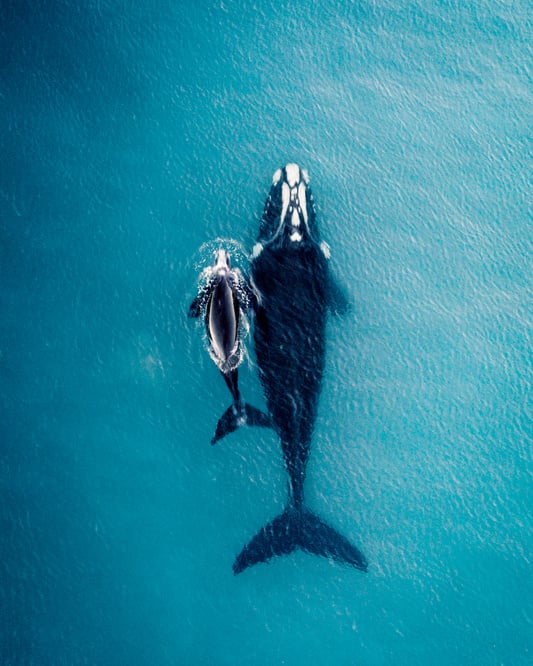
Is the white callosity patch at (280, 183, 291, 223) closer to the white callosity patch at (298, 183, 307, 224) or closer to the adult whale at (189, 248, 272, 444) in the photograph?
the white callosity patch at (298, 183, 307, 224)

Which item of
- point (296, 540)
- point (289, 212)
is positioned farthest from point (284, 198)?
point (296, 540)

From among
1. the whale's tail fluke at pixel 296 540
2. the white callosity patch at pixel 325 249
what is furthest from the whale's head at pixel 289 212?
the whale's tail fluke at pixel 296 540

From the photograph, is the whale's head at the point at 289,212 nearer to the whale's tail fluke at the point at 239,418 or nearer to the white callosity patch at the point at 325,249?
the white callosity patch at the point at 325,249

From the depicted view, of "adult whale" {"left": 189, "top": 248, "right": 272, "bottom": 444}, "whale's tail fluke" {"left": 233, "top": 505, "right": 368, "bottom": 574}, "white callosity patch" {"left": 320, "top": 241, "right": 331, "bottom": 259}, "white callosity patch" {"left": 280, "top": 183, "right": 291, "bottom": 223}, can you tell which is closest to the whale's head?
"white callosity patch" {"left": 280, "top": 183, "right": 291, "bottom": 223}

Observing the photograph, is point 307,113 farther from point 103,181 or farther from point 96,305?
point 96,305

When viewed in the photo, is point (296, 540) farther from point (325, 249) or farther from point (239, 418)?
point (325, 249)

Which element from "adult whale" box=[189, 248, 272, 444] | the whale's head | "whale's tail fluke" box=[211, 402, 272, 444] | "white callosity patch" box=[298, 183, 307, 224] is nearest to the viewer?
"adult whale" box=[189, 248, 272, 444]
